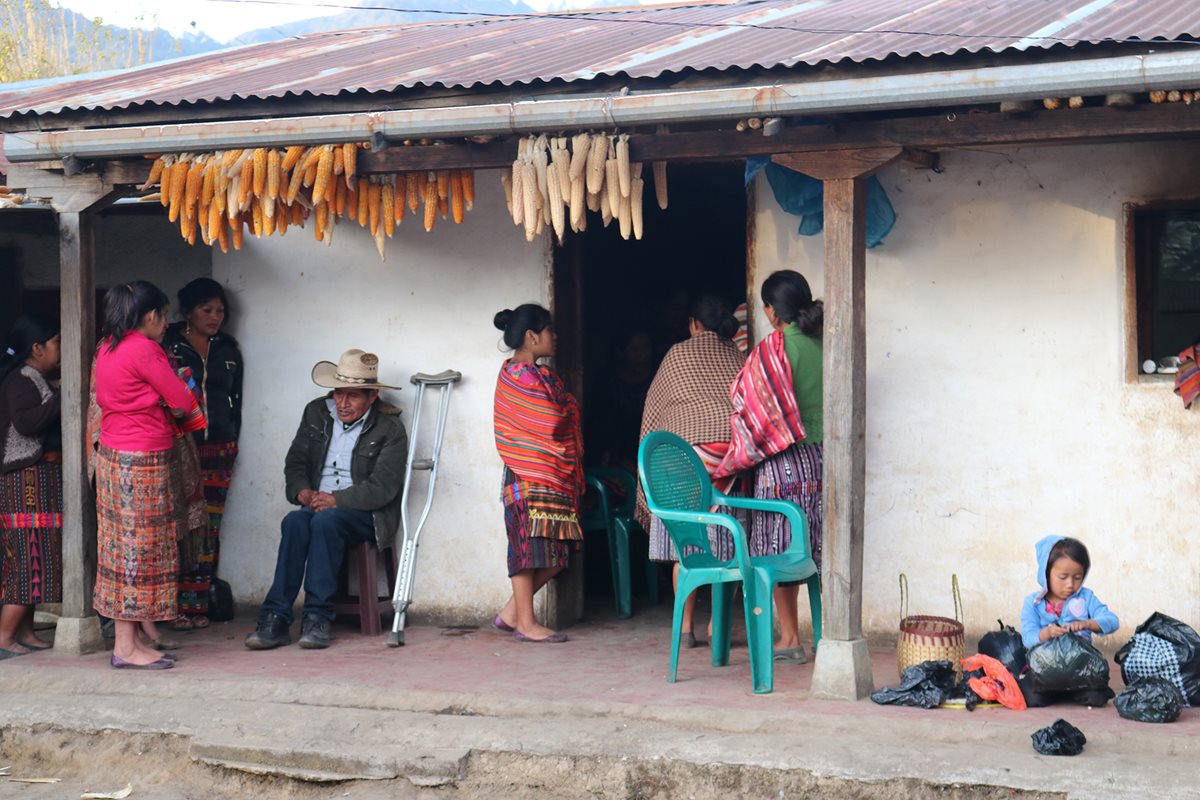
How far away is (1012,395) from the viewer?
6809 mm

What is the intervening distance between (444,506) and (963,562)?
2769 millimetres

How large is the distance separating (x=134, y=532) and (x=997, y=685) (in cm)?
400

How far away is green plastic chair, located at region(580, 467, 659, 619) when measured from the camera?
8.02 m

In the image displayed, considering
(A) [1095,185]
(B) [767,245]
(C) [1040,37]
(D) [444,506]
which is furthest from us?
(D) [444,506]

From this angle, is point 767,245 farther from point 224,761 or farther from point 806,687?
point 224,761

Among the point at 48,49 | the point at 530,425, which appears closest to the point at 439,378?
the point at 530,425

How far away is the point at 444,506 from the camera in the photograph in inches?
308

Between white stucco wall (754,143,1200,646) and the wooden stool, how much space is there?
258 centimetres

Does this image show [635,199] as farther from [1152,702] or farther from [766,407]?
[1152,702]

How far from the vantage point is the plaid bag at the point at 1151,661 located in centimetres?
576

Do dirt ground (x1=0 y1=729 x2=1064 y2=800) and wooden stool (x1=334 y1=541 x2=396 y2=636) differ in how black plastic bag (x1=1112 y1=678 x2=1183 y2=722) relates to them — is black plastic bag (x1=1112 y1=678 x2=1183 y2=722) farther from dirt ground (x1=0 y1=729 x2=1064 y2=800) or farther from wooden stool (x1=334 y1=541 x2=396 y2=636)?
wooden stool (x1=334 y1=541 x2=396 y2=636)

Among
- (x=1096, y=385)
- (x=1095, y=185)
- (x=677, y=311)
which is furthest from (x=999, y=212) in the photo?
(x=677, y=311)

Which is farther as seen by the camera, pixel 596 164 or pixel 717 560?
pixel 717 560

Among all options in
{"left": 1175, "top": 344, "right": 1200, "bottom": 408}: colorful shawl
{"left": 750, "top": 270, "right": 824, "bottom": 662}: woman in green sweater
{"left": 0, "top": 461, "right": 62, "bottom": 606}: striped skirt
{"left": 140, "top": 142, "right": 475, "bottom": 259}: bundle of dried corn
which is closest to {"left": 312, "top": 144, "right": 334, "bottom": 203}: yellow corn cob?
{"left": 140, "top": 142, "right": 475, "bottom": 259}: bundle of dried corn
